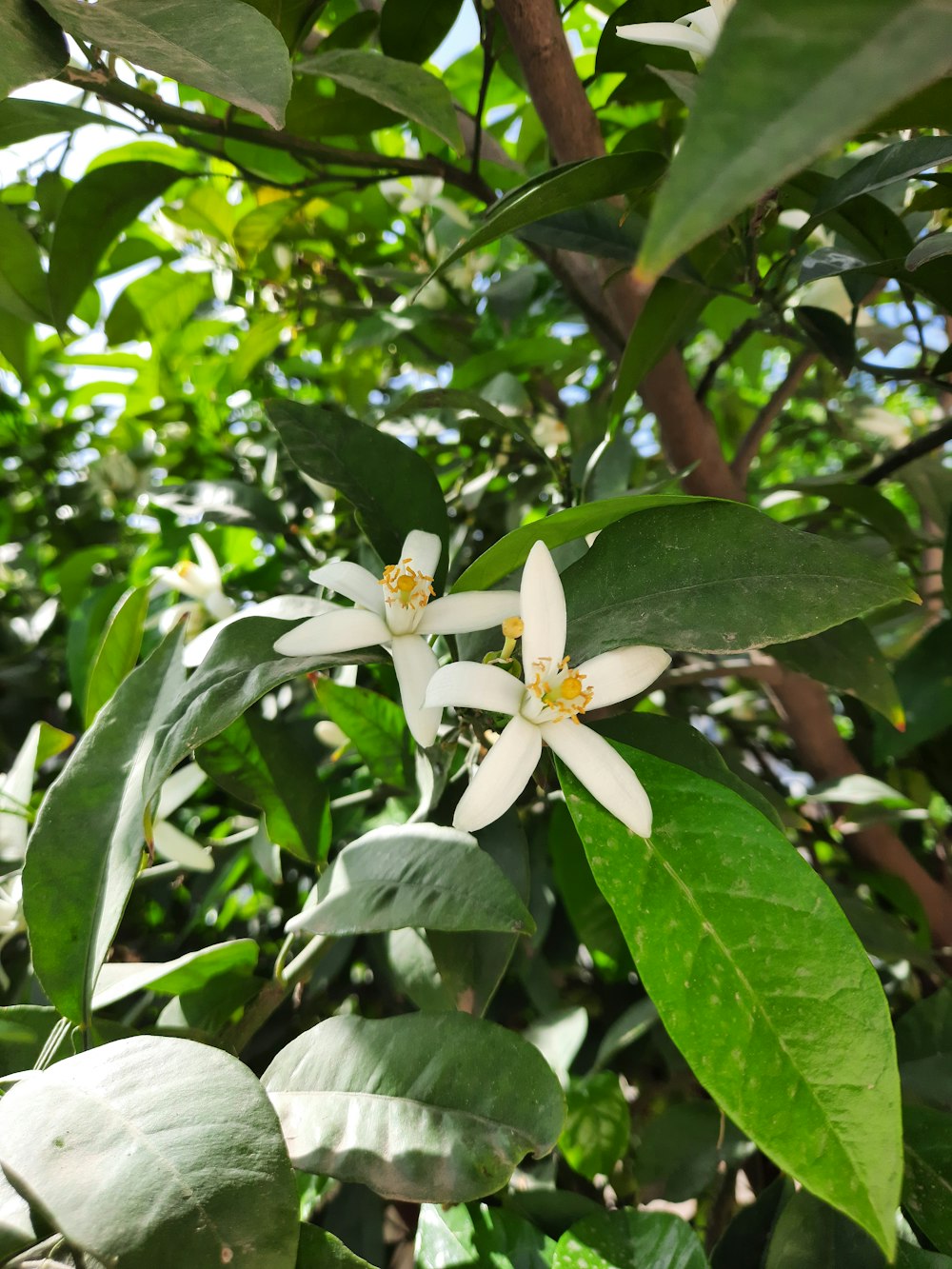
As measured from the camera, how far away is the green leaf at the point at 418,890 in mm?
338

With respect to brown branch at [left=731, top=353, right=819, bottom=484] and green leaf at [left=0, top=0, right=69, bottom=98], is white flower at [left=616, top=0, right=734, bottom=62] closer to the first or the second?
green leaf at [left=0, top=0, right=69, bottom=98]

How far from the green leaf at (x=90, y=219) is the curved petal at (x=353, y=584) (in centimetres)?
35

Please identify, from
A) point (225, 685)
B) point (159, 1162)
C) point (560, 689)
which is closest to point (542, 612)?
point (560, 689)

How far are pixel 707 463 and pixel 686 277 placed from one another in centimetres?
20

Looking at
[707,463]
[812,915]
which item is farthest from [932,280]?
[812,915]

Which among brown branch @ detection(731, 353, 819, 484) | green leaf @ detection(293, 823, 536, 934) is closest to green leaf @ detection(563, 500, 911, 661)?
green leaf @ detection(293, 823, 536, 934)

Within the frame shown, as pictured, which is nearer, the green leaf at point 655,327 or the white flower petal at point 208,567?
the green leaf at point 655,327

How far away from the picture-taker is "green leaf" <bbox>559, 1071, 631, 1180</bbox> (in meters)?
0.61

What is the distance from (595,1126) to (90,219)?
79 cm

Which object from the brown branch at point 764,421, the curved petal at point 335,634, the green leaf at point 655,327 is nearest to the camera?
the curved petal at point 335,634

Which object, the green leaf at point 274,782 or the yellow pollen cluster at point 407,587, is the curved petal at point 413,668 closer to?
the yellow pollen cluster at point 407,587

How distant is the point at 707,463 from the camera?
0.67m

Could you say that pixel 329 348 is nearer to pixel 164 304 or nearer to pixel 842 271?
pixel 164 304

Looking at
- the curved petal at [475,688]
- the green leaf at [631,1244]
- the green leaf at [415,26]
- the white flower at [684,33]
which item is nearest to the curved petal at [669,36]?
the white flower at [684,33]
